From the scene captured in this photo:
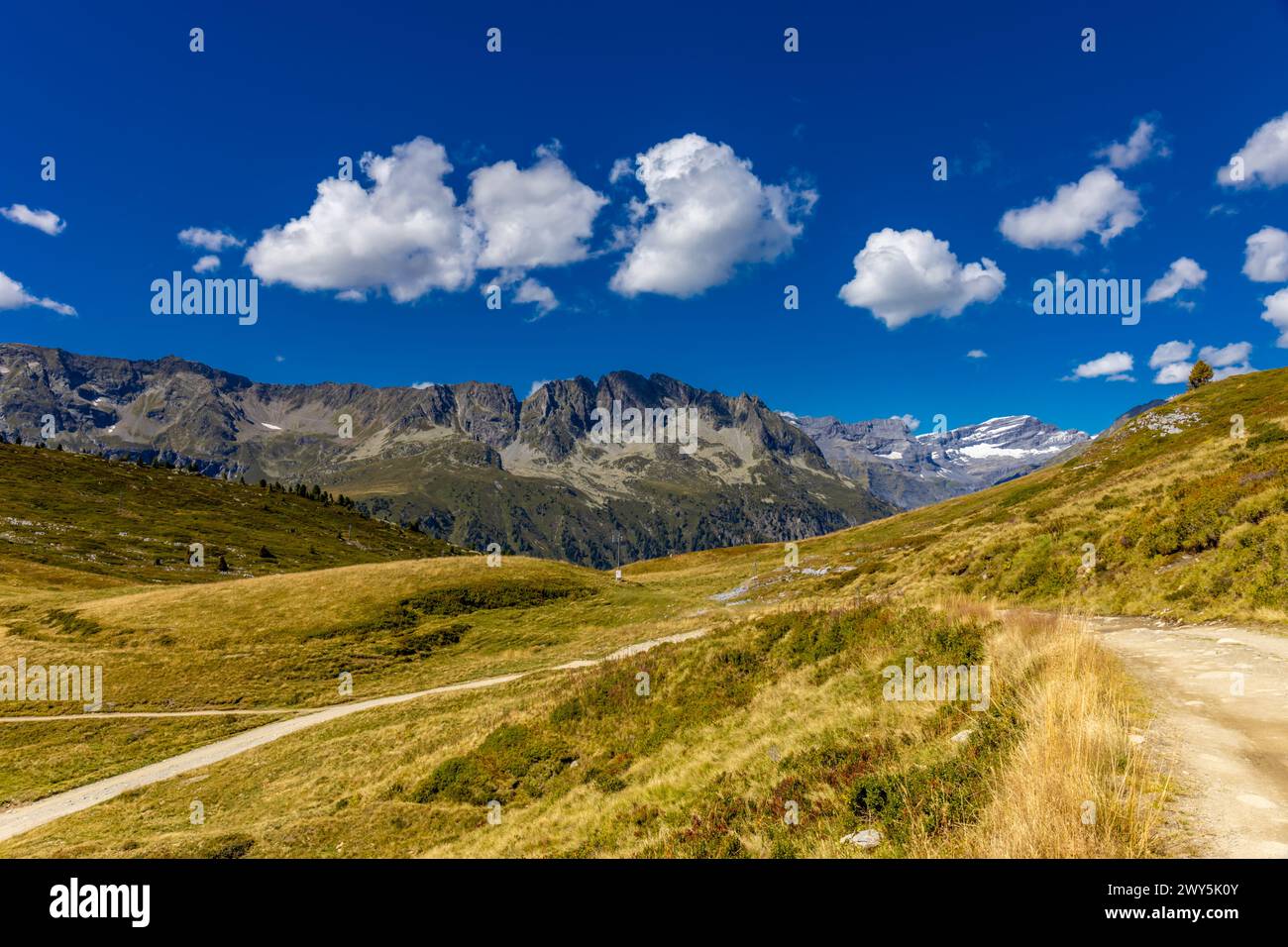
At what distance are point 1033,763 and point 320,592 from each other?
66.5 m

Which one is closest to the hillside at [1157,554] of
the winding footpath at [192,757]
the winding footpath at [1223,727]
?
the winding footpath at [1223,727]

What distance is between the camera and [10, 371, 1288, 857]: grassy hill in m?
7.85

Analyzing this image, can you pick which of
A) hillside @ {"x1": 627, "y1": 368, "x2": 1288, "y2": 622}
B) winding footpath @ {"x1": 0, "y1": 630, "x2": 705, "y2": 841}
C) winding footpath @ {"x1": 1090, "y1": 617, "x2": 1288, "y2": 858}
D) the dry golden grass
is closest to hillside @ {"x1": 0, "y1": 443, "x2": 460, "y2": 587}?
winding footpath @ {"x1": 0, "y1": 630, "x2": 705, "y2": 841}

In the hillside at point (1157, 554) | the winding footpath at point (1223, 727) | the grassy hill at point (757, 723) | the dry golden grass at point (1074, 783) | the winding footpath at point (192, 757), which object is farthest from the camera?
the winding footpath at point (192, 757)

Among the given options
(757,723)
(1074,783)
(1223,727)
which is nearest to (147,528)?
(757,723)

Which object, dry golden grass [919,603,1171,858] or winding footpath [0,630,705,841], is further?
winding footpath [0,630,705,841]

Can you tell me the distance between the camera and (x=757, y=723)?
16234mm

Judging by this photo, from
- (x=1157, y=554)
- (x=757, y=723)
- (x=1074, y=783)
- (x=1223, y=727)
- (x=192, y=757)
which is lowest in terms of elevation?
(x=192, y=757)

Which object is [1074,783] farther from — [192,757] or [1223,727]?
[192,757]

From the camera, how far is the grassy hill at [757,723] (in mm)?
7848

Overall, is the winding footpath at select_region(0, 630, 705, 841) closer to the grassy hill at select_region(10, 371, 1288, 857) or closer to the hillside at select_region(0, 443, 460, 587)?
the grassy hill at select_region(10, 371, 1288, 857)

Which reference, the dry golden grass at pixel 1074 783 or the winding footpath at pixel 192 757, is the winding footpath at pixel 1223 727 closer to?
the dry golden grass at pixel 1074 783

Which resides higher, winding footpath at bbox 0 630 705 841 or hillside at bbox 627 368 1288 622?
hillside at bbox 627 368 1288 622
